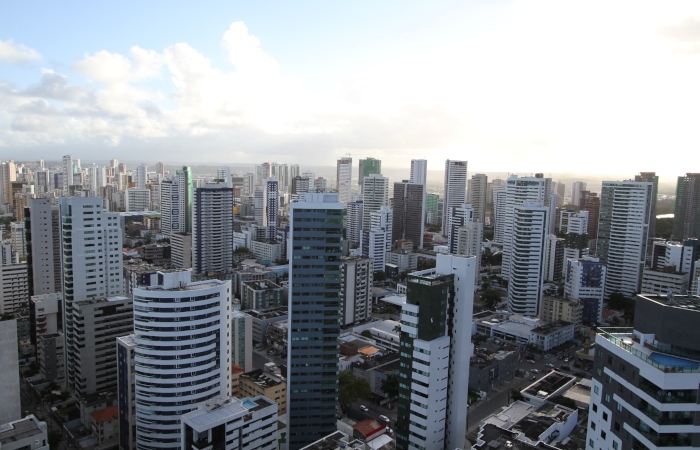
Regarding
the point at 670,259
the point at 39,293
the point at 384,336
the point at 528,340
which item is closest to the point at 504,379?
the point at 528,340

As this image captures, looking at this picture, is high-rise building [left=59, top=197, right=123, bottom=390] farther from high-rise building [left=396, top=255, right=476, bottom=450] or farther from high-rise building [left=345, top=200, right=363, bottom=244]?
high-rise building [left=345, top=200, right=363, bottom=244]

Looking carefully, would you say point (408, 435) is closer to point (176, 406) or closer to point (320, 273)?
point (320, 273)

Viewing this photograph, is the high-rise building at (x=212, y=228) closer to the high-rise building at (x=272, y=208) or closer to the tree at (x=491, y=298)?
the high-rise building at (x=272, y=208)

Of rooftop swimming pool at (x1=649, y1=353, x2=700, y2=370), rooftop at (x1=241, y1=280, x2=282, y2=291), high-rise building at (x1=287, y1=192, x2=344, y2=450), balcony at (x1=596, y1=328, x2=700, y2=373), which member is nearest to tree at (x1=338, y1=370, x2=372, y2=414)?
high-rise building at (x1=287, y1=192, x2=344, y2=450)

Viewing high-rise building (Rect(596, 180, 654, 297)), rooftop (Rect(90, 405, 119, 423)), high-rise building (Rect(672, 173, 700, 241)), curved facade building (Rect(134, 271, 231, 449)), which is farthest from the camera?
high-rise building (Rect(672, 173, 700, 241))

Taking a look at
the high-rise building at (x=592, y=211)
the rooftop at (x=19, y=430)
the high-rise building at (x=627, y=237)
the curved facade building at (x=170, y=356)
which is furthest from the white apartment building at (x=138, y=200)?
the rooftop at (x=19, y=430)
